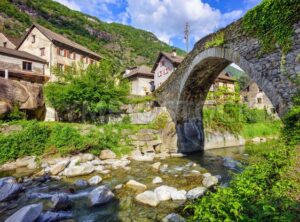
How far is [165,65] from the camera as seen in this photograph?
25203 mm

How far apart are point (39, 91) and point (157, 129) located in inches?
329

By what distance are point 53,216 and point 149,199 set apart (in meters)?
2.26

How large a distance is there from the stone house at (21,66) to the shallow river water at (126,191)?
1388cm

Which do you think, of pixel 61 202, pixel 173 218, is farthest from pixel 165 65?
pixel 173 218

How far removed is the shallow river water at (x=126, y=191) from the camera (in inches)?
191

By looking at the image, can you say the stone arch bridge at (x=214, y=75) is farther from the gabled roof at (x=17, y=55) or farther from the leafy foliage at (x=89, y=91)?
the gabled roof at (x=17, y=55)

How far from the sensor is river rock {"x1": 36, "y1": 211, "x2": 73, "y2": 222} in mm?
4310

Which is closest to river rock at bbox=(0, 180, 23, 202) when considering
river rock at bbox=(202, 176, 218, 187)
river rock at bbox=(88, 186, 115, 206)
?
river rock at bbox=(88, 186, 115, 206)

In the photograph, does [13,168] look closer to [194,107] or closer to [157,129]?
[157,129]

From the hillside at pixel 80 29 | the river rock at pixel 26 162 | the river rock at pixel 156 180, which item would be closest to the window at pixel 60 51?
the river rock at pixel 26 162

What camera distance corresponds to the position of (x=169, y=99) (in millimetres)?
13523

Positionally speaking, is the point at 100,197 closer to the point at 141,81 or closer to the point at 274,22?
the point at 274,22

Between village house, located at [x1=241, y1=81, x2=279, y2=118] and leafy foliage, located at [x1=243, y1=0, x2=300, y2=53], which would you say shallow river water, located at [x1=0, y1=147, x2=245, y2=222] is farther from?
village house, located at [x1=241, y1=81, x2=279, y2=118]

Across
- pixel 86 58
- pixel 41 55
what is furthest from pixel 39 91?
pixel 86 58
